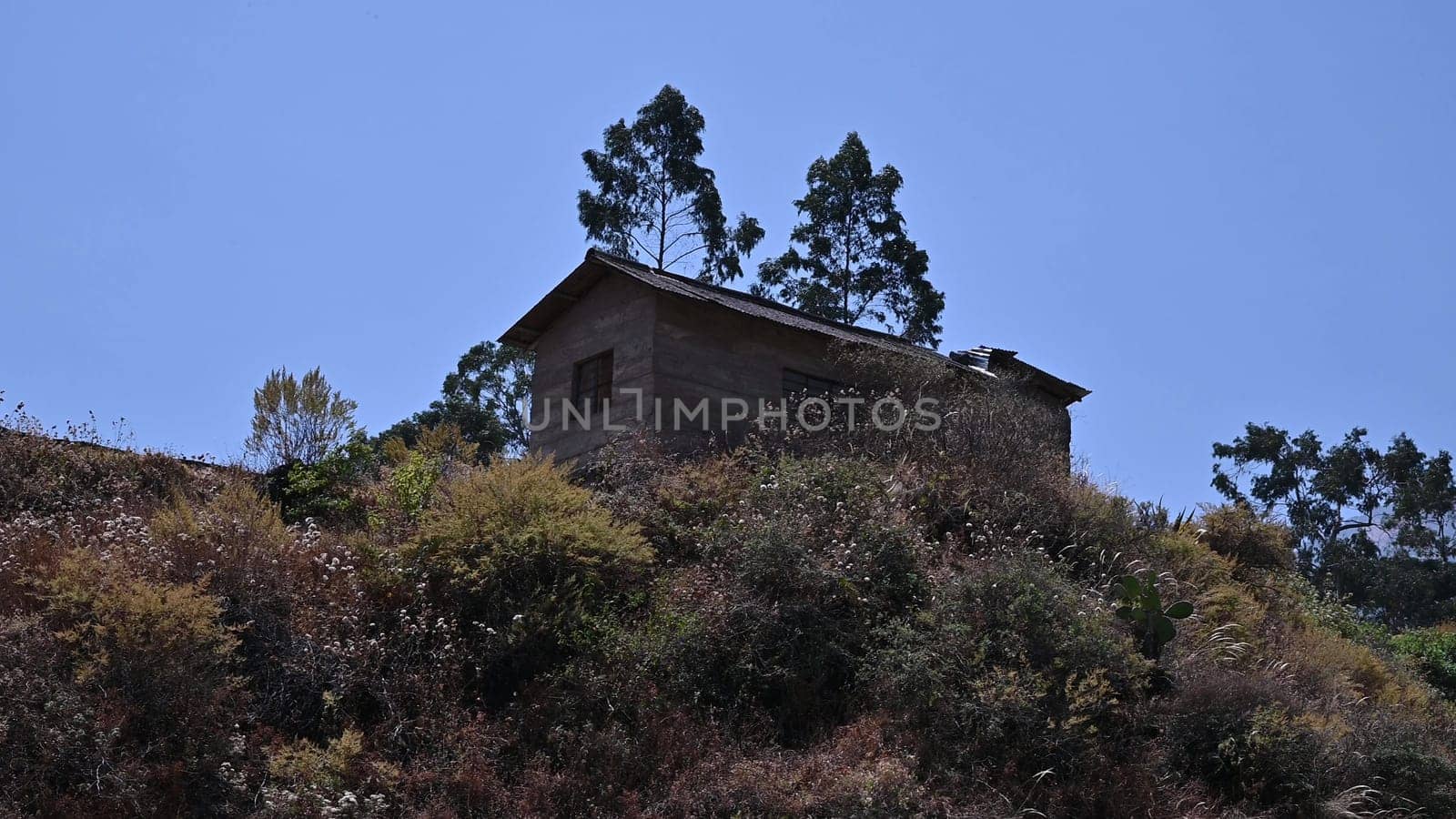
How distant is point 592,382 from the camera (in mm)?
19969

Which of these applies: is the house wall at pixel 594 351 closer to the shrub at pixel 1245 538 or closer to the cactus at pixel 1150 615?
the cactus at pixel 1150 615

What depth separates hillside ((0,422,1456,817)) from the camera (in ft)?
33.1

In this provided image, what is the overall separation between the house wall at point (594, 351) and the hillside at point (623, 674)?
432cm

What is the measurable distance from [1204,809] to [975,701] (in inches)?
85.5

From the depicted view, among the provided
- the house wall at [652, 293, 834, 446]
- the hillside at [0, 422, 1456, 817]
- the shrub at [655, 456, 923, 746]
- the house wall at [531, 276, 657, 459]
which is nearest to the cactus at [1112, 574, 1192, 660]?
the hillside at [0, 422, 1456, 817]

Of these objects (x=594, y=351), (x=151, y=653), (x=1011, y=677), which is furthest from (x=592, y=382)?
(x=151, y=653)

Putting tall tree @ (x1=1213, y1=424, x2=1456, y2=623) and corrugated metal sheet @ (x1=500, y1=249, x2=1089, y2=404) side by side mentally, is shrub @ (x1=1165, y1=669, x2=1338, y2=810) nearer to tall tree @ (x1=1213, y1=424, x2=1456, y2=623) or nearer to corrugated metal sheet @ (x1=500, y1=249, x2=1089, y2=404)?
corrugated metal sheet @ (x1=500, y1=249, x2=1089, y2=404)

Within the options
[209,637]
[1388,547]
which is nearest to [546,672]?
[209,637]

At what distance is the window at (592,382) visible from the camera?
64.2 ft

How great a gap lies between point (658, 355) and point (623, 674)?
299 inches

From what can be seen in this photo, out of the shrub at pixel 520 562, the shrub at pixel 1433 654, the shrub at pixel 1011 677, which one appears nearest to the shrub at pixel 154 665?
the shrub at pixel 520 562

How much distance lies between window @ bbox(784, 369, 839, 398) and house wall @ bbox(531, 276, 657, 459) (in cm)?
245

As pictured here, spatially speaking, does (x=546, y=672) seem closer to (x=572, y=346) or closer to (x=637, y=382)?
(x=637, y=382)

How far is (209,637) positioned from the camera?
10461mm
